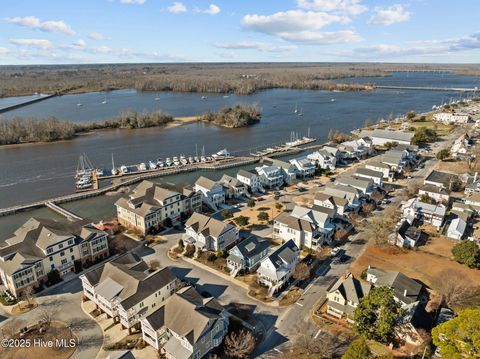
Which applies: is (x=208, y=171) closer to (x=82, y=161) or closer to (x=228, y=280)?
(x=82, y=161)

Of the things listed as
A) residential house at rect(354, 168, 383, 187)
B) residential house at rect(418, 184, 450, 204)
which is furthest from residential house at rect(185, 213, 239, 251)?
residential house at rect(418, 184, 450, 204)

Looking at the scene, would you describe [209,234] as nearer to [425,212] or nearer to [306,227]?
[306,227]

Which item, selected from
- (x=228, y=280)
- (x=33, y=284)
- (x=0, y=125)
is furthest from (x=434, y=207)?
(x=0, y=125)

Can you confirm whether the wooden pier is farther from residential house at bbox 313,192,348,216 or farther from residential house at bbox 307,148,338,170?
residential house at bbox 313,192,348,216

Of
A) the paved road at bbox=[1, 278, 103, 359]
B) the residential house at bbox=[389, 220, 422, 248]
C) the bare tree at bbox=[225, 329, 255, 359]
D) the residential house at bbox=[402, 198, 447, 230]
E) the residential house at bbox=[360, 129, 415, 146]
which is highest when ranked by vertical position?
the residential house at bbox=[360, 129, 415, 146]

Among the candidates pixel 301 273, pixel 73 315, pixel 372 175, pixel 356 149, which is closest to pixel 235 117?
pixel 356 149
